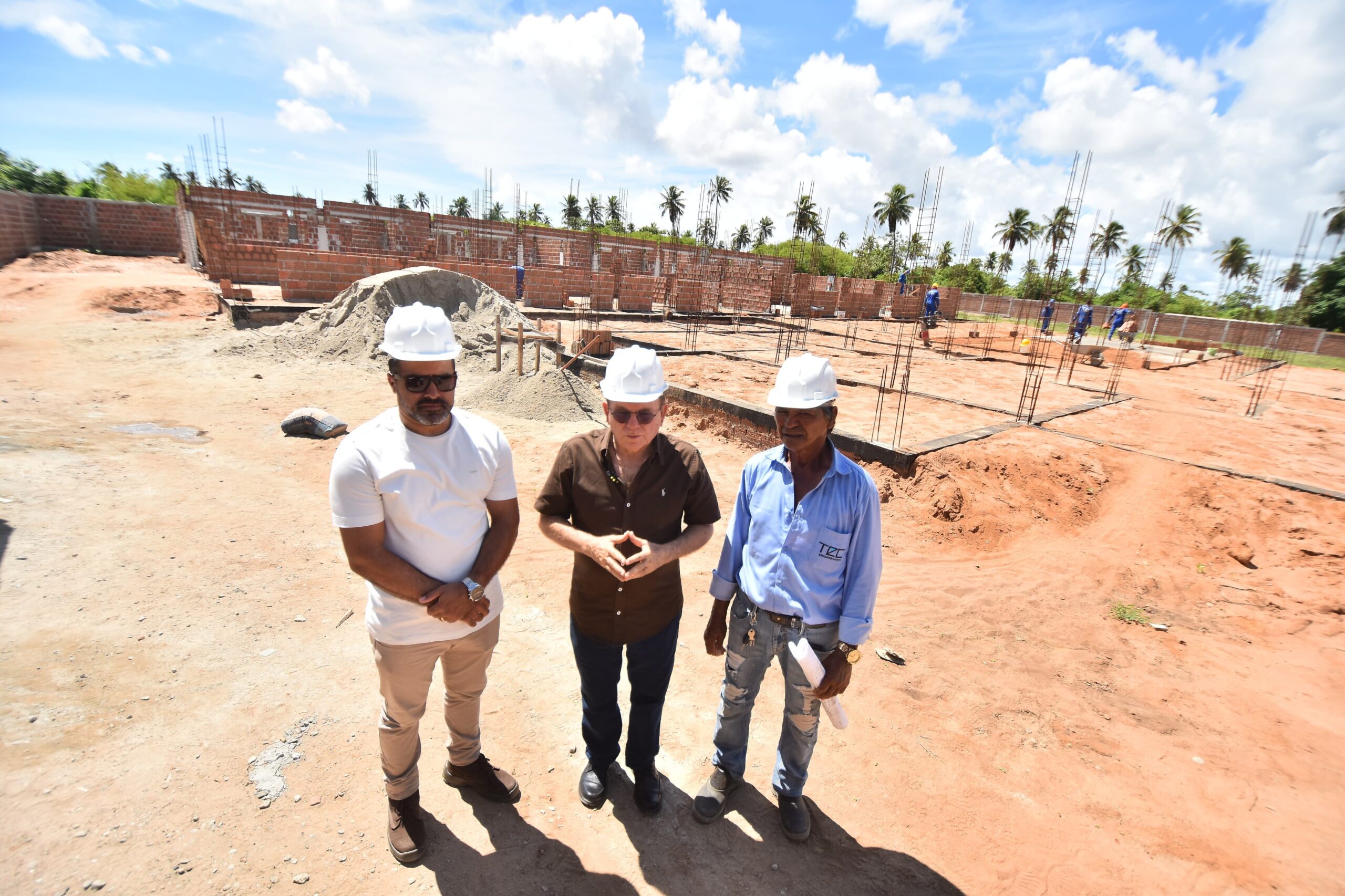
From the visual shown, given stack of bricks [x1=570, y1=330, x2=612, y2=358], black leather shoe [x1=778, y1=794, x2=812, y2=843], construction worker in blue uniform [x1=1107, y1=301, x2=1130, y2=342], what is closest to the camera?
black leather shoe [x1=778, y1=794, x2=812, y2=843]

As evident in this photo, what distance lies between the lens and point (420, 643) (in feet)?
6.70

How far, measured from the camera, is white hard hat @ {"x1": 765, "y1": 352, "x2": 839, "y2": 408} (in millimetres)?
2092

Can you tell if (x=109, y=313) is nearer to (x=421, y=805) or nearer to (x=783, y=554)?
(x=421, y=805)

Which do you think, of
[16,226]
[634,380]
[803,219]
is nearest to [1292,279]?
[803,219]

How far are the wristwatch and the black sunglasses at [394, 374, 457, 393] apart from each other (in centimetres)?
68

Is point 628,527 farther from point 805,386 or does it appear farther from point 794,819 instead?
point 794,819

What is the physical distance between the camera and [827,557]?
2172 millimetres

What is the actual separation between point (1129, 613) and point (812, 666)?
399cm

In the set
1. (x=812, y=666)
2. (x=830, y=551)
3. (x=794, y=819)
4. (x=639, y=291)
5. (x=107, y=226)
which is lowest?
(x=794, y=819)

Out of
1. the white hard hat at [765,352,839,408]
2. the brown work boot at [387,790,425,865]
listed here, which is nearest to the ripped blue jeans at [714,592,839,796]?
the white hard hat at [765,352,839,408]

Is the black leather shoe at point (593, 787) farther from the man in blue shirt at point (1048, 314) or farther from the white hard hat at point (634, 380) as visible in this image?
the man in blue shirt at point (1048, 314)

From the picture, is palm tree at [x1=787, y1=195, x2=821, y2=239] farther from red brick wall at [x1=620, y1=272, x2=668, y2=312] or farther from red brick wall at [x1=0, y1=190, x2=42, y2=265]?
red brick wall at [x1=0, y1=190, x2=42, y2=265]

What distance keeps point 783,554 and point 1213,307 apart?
48.4 m

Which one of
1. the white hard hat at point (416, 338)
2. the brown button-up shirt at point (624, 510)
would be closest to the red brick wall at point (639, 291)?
the brown button-up shirt at point (624, 510)
